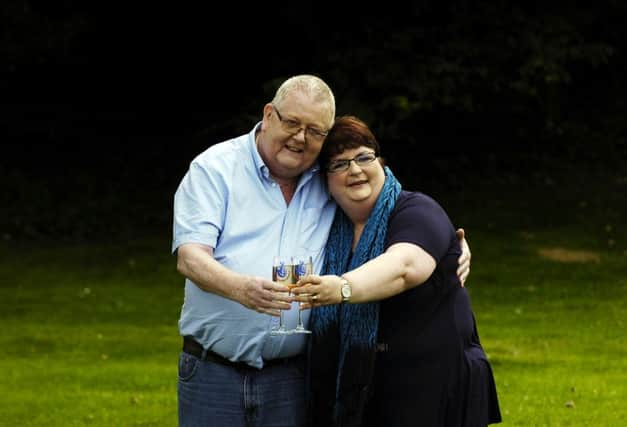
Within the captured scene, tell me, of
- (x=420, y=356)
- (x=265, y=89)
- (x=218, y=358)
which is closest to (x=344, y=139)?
(x=420, y=356)

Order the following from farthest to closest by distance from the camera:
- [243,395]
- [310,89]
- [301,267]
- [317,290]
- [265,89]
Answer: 1. [265,89]
2. [243,395]
3. [310,89]
4. [301,267]
5. [317,290]

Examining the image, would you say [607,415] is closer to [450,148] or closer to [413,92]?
[413,92]

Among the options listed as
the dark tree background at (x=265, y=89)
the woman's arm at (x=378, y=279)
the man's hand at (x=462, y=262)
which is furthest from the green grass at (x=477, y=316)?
the woman's arm at (x=378, y=279)

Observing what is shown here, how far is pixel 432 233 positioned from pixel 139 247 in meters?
12.8

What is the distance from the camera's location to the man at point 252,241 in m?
4.61

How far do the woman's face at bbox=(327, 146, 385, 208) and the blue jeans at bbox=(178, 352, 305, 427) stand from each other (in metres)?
0.69

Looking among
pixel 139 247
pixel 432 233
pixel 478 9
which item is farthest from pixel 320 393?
pixel 478 9

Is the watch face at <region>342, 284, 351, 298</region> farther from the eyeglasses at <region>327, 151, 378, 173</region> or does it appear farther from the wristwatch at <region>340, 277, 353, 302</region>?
the eyeglasses at <region>327, 151, 378, 173</region>

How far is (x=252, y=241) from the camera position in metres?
4.64

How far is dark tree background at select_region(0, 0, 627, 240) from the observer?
1767 cm

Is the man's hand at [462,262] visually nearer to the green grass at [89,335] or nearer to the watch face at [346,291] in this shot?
the watch face at [346,291]

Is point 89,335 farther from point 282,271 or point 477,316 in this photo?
point 282,271

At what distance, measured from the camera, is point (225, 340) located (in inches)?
185

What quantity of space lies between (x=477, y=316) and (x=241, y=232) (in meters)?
8.63
